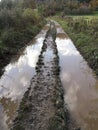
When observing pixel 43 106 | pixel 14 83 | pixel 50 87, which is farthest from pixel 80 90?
pixel 14 83

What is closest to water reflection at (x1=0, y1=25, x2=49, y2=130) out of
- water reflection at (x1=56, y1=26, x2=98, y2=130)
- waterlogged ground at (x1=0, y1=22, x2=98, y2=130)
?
waterlogged ground at (x1=0, y1=22, x2=98, y2=130)

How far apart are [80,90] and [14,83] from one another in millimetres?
3989

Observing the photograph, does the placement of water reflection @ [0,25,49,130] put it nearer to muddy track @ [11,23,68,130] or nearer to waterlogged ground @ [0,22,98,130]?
waterlogged ground @ [0,22,98,130]

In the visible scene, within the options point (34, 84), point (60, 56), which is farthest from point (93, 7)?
point (34, 84)

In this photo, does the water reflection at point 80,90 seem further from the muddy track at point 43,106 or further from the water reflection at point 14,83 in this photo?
the water reflection at point 14,83

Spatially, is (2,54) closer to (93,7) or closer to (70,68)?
(70,68)

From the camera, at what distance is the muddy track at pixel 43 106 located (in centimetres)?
962

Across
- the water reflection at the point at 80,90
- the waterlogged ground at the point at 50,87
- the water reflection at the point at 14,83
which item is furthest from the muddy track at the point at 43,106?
the water reflection at the point at 80,90

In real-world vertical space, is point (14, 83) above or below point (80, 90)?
above

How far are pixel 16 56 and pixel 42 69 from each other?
493cm

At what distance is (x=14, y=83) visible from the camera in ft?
47.6

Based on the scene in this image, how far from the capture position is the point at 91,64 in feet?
58.5

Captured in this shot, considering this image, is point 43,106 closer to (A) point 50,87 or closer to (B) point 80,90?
(A) point 50,87

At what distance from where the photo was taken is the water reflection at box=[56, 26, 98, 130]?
10.4 meters
